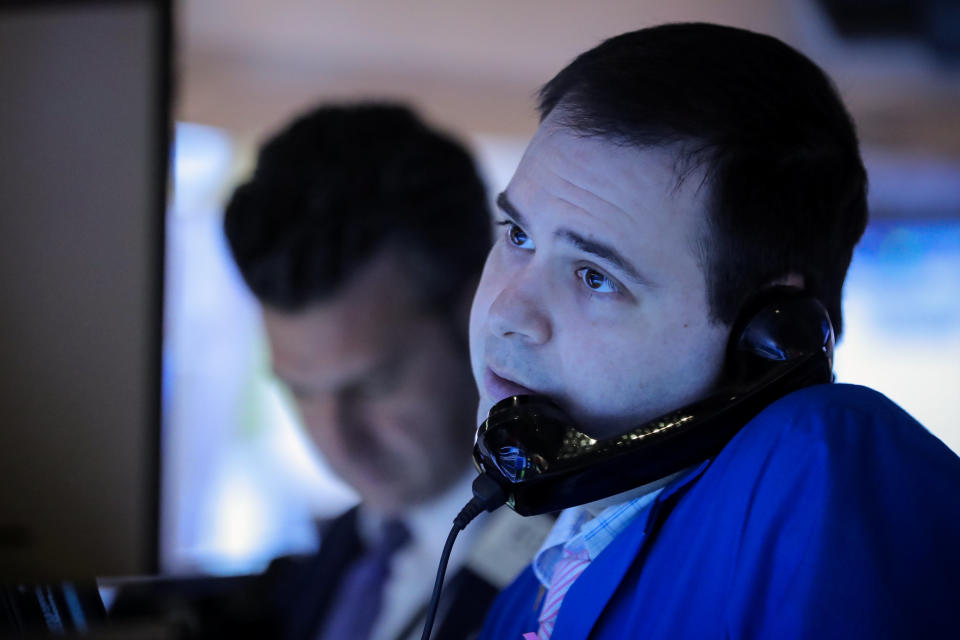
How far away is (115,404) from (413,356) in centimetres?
87

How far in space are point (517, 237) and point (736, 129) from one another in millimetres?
173

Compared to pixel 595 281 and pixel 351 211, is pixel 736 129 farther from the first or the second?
pixel 351 211

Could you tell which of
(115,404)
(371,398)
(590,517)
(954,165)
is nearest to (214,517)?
(115,404)

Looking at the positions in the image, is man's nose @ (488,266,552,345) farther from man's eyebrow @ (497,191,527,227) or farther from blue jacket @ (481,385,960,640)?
blue jacket @ (481,385,960,640)

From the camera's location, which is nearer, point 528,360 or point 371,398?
point 528,360

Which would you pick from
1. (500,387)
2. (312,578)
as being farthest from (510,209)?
(312,578)

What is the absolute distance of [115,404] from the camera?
2.03 metres

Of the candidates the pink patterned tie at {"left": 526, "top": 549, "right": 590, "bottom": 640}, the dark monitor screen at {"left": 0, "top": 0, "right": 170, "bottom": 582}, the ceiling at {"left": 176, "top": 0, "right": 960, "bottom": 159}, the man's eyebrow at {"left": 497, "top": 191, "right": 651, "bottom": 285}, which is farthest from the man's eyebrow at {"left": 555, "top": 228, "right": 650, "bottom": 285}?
the ceiling at {"left": 176, "top": 0, "right": 960, "bottom": 159}

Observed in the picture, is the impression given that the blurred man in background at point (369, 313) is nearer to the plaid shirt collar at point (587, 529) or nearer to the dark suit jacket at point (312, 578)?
the dark suit jacket at point (312, 578)

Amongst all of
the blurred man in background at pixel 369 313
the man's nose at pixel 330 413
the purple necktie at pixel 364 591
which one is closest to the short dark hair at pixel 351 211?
the blurred man in background at pixel 369 313

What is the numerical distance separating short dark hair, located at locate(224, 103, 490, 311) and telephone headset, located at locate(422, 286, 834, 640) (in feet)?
3.39

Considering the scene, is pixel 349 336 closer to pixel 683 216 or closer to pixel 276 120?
pixel 683 216

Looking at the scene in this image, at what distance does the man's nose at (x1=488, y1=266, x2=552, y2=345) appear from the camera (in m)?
0.58

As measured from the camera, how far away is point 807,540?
452 millimetres
